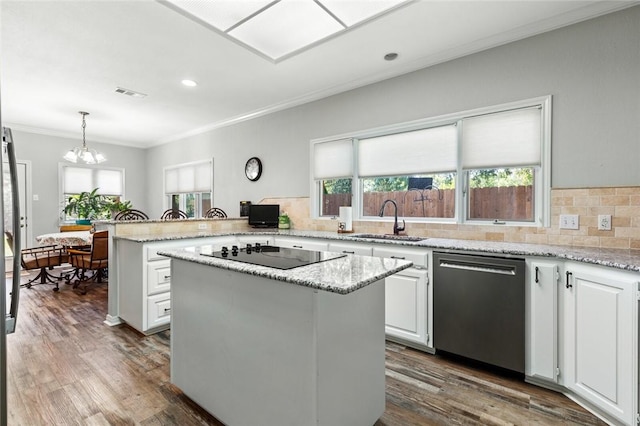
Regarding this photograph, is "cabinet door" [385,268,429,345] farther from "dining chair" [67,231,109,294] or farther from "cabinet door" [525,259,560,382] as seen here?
"dining chair" [67,231,109,294]

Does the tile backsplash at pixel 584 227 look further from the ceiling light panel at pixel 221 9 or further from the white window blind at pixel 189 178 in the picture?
the white window blind at pixel 189 178

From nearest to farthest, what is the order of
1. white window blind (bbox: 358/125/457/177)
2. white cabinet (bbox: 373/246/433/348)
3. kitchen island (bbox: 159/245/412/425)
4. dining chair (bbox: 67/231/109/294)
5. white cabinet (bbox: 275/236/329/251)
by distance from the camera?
1. kitchen island (bbox: 159/245/412/425)
2. white cabinet (bbox: 373/246/433/348)
3. white window blind (bbox: 358/125/457/177)
4. white cabinet (bbox: 275/236/329/251)
5. dining chair (bbox: 67/231/109/294)

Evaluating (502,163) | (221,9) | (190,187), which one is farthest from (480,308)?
(190,187)

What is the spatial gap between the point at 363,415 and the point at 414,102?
9.37ft

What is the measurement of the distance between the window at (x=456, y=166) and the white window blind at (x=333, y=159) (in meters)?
0.01

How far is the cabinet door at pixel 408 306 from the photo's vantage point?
256 centimetres

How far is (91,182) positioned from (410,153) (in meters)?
6.77

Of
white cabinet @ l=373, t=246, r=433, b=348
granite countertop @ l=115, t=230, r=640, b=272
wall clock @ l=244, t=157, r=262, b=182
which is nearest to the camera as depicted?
granite countertop @ l=115, t=230, r=640, b=272

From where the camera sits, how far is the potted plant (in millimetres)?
6178

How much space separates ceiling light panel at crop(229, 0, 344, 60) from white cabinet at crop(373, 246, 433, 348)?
1.96m

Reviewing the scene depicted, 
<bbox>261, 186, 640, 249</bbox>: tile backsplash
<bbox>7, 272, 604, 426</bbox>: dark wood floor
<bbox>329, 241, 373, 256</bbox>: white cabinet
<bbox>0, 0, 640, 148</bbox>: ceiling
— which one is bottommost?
<bbox>7, 272, 604, 426</bbox>: dark wood floor

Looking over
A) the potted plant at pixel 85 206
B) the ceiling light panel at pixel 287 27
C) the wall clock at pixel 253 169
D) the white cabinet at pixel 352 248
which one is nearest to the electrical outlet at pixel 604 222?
the white cabinet at pixel 352 248

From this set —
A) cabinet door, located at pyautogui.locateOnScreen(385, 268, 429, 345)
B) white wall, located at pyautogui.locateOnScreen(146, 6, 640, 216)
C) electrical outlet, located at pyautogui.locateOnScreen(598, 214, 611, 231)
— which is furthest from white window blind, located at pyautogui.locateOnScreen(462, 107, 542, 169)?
cabinet door, located at pyautogui.locateOnScreen(385, 268, 429, 345)

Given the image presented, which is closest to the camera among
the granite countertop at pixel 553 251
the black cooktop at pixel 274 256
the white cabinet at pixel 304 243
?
the black cooktop at pixel 274 256
